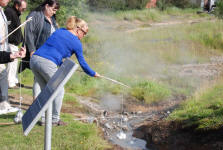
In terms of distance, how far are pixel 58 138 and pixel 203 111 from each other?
2719 millimetres

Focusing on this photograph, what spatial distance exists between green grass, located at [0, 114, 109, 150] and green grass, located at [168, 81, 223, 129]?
152cm

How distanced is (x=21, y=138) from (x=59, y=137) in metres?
0.49

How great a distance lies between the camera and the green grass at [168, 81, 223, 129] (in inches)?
221

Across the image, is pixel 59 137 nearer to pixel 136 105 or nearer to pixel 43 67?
pixel 43 67

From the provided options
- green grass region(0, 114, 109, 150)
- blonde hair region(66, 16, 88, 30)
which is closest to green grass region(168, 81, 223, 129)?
green grass region(0, 114, 109, 150)

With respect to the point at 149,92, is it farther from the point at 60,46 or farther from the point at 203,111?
the point at 60,46

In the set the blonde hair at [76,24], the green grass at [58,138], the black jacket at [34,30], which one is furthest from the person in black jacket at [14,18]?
the blonde hair at [76,24]

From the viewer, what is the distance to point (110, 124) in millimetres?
6504

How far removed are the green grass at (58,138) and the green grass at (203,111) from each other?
1520mm

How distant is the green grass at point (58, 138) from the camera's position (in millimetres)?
4477

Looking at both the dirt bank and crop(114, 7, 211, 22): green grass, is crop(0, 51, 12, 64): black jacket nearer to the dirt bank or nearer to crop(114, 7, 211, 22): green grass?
the dirt bank

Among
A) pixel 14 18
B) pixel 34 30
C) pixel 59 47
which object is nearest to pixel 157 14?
pixel 14 18

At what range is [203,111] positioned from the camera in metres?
6.30

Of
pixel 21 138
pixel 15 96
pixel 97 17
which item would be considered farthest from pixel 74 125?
pixel 97 17
